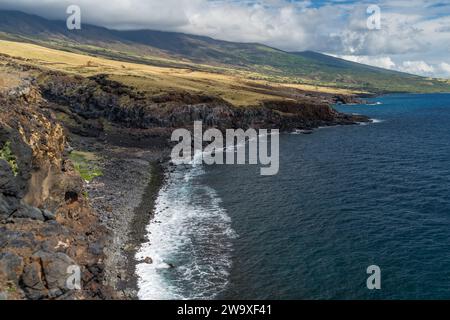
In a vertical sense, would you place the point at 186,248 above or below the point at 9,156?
below

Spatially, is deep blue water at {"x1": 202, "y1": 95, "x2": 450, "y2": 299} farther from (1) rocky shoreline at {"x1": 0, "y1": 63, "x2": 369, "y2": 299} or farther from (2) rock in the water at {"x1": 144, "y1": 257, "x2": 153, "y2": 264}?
(1) rocky shoreline at {"x1": 0, "y1": 63, "x2": 369, "y2": 299}

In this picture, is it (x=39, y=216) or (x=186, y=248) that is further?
(x=186, y=248)

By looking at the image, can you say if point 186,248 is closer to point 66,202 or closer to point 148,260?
point 148,260

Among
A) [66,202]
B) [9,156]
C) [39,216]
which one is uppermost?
→ [9,156]

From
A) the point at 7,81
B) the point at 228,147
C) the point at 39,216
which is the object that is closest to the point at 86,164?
the point at 7,81

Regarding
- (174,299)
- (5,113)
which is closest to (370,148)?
(174,299)

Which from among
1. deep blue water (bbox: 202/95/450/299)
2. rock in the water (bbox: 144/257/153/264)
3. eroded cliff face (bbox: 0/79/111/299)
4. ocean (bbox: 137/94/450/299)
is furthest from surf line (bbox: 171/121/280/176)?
eroded cliff face (bbox: 0/79/111/299)
